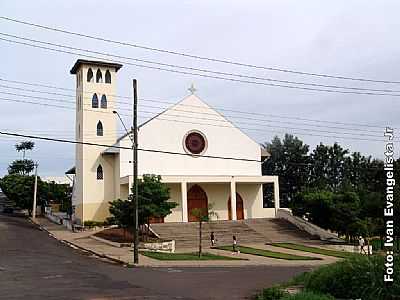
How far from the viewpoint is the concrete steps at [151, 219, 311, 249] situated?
4152 centimetres

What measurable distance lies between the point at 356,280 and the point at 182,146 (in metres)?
38.4

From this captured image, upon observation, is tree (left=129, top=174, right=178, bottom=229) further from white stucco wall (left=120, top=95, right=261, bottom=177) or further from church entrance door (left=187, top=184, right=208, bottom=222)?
church entrance door (left=187, top=184, right=208, bottom=222)

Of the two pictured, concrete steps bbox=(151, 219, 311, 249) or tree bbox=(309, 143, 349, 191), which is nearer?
concrete steps bbox=(151, 219, 311, 249)

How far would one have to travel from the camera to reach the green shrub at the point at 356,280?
38.2ft

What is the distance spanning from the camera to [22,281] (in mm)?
18719

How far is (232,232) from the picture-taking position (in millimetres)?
44406

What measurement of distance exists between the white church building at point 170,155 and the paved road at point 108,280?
65.6 ft

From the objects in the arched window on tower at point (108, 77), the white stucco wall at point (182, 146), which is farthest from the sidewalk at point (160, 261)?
the arched window on tower at point (108, 77)

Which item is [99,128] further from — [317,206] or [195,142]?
[317,206]

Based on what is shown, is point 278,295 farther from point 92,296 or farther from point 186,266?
point 186,266

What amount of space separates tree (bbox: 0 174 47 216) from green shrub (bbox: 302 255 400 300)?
59041 mm

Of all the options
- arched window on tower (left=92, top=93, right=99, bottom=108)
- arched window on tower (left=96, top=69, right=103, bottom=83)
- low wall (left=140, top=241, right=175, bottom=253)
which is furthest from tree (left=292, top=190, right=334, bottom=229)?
arched window on tower (left=96, top=69, right=103, bottom=83)

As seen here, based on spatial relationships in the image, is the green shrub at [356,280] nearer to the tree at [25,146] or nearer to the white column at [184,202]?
the white column at [184,202]

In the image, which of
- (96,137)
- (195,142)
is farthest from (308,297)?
(96,137)
